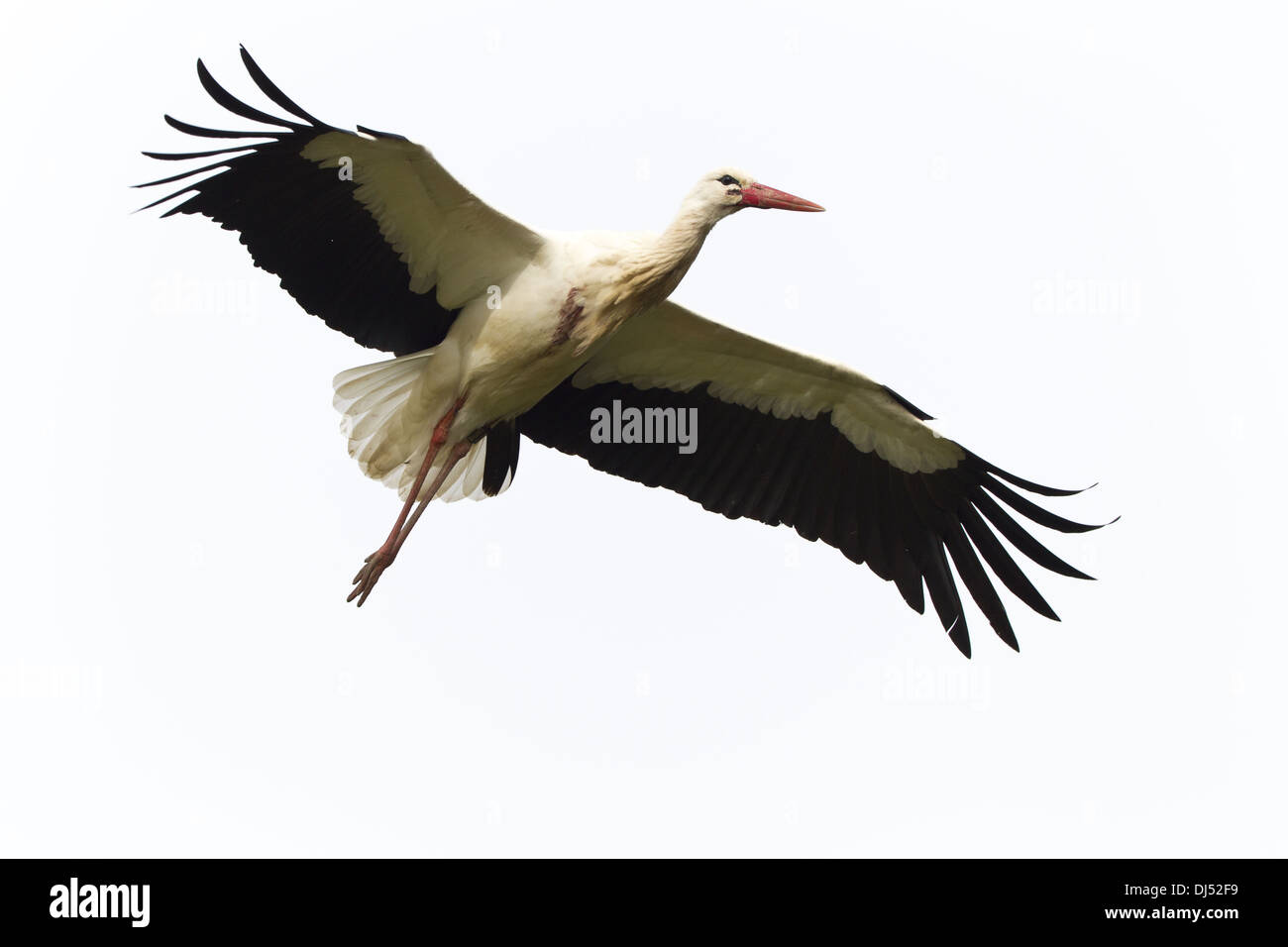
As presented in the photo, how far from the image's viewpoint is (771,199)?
733 centimetres

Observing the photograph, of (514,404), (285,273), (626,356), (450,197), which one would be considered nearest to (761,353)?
(626,356)

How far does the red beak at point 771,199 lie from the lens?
7.30 meters

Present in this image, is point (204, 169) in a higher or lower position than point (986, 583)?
higher

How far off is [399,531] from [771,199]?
7.64 ft

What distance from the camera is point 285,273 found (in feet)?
24.5

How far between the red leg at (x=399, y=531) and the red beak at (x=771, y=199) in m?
1.60

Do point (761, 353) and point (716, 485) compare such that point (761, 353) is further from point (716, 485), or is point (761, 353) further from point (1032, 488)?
point (1032, 488)

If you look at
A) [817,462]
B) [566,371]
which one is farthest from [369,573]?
[817,462]

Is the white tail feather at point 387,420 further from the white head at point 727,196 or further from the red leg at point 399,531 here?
the white head at point 727,196

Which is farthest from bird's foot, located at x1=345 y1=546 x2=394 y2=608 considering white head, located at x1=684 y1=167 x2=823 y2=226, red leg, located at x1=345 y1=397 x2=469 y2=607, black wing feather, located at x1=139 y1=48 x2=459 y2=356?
white head, located at x1=684 y1=167 x2=823 y2=226

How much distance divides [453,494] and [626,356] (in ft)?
3.67

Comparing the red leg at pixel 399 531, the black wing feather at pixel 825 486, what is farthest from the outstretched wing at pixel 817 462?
the red leg at pixel 399 531

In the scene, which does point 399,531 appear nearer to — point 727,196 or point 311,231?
point 311,231

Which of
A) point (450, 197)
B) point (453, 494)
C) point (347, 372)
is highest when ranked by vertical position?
point (450, 197)
